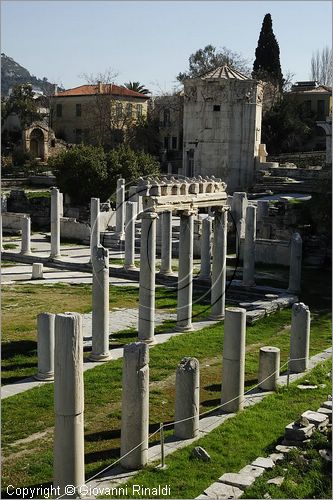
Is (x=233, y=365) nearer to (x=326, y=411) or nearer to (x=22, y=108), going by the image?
(x=326, y=411)

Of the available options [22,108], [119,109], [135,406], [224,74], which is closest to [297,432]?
[135,406]

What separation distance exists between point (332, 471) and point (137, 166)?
32.9 metres

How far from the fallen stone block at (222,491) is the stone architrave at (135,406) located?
1.33 metres

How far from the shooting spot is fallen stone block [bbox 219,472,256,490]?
32.2 ft

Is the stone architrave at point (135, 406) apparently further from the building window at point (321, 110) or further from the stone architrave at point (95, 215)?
the building window at point (321, 110)

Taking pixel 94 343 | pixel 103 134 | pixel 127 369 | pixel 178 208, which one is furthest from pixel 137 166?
pixel 127 369

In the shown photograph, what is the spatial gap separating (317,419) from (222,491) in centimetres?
276

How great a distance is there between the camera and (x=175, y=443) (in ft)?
38.1

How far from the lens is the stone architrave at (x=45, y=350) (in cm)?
1477

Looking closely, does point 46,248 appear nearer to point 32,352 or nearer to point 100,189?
point 100,189

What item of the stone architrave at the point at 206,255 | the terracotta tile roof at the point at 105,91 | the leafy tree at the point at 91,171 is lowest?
the stone architrave at the point at 206,255

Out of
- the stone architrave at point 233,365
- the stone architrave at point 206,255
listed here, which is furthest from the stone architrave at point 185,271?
the stone architrave at point 206,255

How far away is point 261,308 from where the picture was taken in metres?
21.0

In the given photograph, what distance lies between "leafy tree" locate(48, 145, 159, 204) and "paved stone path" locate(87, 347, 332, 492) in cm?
2605
